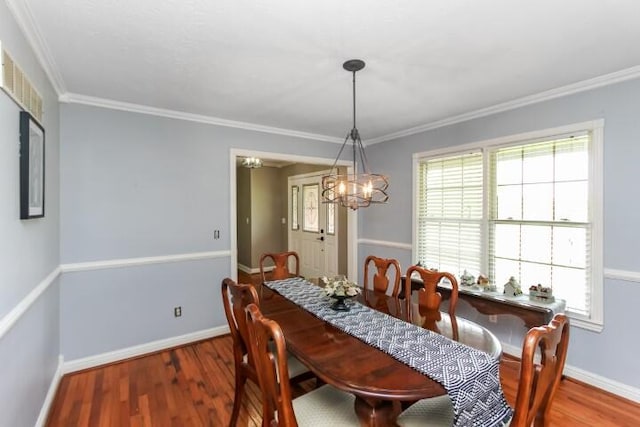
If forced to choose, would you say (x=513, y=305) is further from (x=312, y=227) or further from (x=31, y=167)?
(x=312, y=227)

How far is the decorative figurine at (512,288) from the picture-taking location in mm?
2812

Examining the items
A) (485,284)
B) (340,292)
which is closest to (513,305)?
(485,284)

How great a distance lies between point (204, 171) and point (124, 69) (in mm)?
1314

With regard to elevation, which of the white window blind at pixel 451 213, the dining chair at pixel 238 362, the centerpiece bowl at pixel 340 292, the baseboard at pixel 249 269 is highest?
the white window blind at pixel 451 213

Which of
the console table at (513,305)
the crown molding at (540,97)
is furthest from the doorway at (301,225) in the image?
the console table at (513,305)

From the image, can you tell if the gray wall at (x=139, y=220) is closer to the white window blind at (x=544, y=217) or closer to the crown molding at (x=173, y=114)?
the crown molding at (x=173, y=114)

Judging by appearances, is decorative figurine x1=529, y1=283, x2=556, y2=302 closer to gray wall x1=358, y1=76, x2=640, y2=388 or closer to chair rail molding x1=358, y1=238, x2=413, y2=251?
gray wall x1=358, y1=76, x2=640, y2=388

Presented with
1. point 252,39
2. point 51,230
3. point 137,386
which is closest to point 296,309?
point 137,386

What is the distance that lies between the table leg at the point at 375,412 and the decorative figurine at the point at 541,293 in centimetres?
203

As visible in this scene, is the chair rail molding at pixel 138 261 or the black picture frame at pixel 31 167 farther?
the chair rail molding at pixel 138 261

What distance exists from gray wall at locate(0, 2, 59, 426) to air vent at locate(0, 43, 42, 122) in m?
0.05

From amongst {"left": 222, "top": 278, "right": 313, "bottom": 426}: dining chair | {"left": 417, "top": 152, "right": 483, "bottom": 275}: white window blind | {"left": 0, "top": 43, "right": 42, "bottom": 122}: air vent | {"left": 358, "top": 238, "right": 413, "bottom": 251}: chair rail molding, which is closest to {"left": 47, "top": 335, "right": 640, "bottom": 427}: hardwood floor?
{"left": 222, "top": 278, "right": 313, "bottom": 426}: dining chair

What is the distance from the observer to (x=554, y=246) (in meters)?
2.79

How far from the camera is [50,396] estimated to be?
7.55 feet
